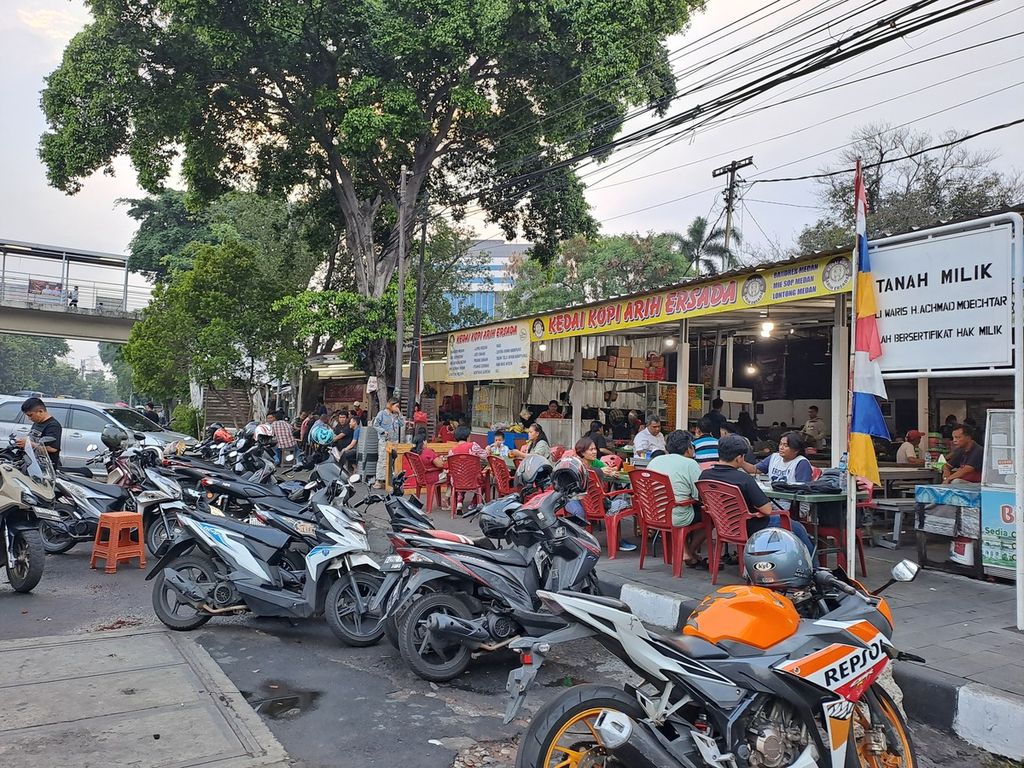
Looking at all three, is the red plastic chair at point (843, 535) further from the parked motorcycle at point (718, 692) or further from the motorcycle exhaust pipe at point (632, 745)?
the motorcycle exhaust pipe at point (632, 745)

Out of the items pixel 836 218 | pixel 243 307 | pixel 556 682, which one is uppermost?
pixel 836 218

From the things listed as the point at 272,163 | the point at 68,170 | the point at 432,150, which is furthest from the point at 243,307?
the point at 432,150

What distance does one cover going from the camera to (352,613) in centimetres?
525

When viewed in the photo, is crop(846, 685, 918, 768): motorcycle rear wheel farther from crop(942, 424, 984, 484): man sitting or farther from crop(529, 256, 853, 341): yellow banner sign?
crop(942, 424, 984, 484): man sitting

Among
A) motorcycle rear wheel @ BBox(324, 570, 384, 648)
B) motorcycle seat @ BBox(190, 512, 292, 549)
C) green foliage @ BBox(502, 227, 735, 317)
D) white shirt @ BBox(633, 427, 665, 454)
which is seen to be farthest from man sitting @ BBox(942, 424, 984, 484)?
green foliage @ BBox(502, 227, 735, 317)

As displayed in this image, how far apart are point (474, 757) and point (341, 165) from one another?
1726 cm

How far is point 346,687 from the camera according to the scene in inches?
175

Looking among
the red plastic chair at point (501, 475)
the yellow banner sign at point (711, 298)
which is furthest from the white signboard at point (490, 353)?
the red plastic chair at point (501, 475)

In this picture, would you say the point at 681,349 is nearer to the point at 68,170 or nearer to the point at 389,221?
the point at 389,221

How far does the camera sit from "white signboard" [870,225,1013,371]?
5.18 m

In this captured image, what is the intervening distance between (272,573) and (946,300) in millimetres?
5292

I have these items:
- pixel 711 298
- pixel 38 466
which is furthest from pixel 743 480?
pixel 38 466

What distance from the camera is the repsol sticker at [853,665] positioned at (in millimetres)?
2709

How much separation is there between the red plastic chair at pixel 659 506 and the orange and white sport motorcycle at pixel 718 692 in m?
4.03
